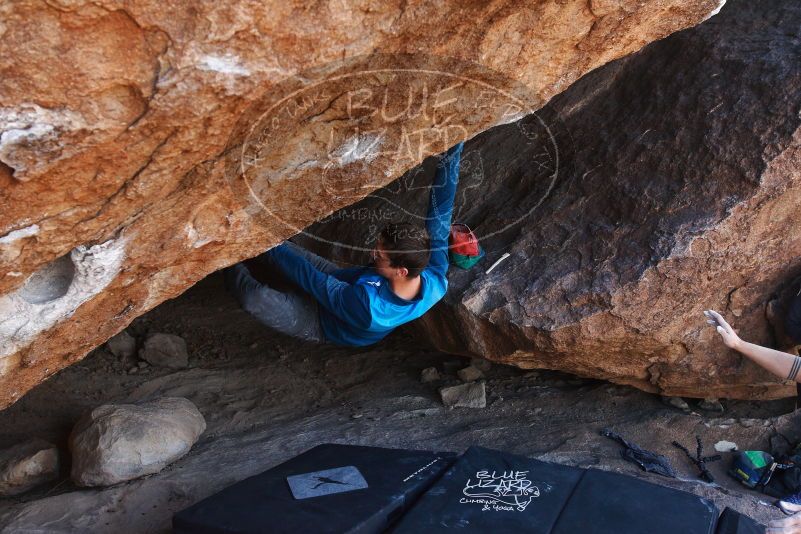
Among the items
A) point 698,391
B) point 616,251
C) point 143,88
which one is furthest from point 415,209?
point 143,88

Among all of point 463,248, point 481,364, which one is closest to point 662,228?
point 463,248

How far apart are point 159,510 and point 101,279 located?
42.9 inches

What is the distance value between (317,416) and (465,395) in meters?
0.75

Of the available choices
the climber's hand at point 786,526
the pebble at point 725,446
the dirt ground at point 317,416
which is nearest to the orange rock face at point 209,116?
the dirt ground at point 317,416

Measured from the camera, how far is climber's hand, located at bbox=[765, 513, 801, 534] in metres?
2.45

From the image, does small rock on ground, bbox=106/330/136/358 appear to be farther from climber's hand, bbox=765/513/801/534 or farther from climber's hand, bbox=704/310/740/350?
climber's hand, bbox=765/513/801/534

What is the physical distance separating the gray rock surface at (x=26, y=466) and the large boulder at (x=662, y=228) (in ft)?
5.85

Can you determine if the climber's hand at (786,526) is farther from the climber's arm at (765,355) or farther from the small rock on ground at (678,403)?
the small rock on ground at (678,403)

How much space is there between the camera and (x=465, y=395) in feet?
12.3

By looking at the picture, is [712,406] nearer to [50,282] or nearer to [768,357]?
[768,357]

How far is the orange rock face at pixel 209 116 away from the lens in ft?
5.61

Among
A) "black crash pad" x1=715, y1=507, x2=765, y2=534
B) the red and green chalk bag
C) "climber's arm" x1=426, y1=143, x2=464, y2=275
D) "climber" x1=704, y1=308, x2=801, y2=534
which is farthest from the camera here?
the red and green chalk bag
